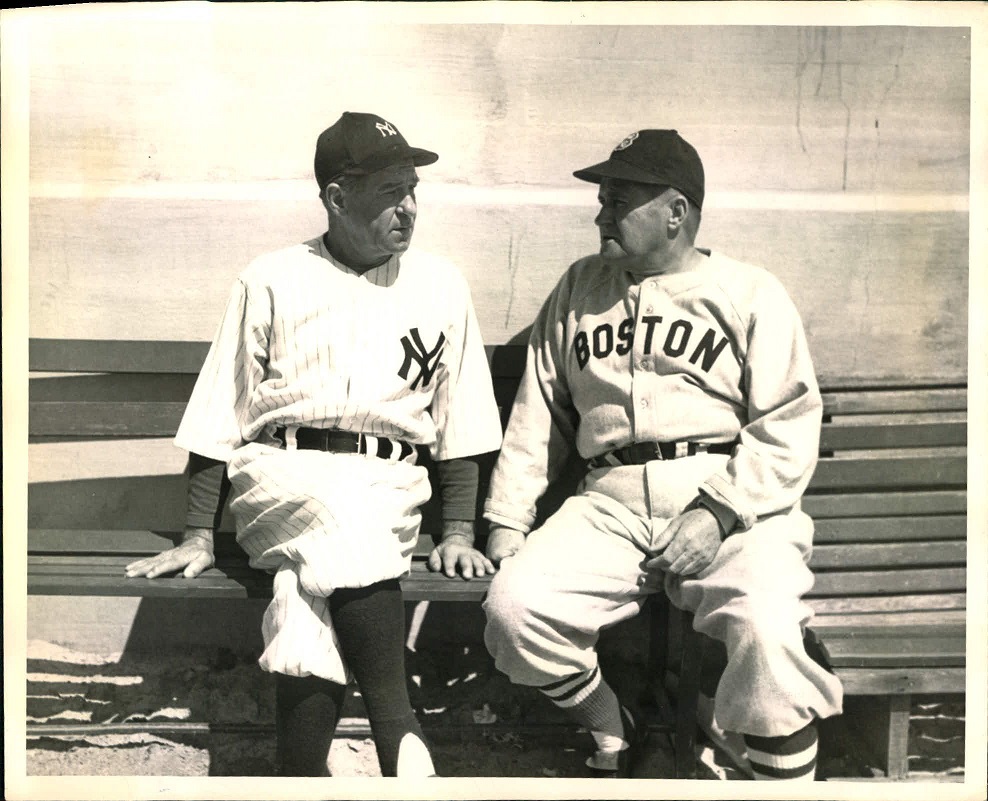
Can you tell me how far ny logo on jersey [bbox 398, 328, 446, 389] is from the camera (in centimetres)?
349

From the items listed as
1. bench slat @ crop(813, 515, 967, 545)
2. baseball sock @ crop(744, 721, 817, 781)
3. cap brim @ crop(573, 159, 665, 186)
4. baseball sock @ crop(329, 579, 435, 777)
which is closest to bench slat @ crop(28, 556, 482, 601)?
baseball sock @ crop(329, 579, 435, 777)

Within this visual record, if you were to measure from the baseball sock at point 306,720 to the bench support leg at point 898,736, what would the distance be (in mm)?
1522

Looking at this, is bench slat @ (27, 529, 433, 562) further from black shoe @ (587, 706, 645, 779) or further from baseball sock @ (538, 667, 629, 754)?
black shoe @ (587, 706, 645, 779)

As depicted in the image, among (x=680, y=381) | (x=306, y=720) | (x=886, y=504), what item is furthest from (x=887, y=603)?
(x=306, y=720)

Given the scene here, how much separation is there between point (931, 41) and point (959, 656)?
1864 mm

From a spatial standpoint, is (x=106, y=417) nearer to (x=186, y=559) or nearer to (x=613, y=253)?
(x=186, y=559)


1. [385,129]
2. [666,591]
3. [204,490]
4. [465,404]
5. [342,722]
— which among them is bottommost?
[342,722]

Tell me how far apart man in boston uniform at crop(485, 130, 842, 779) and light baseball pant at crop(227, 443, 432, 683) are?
0.31 meters

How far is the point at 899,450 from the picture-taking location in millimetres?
4004

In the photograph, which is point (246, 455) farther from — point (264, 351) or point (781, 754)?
point (781, 754)

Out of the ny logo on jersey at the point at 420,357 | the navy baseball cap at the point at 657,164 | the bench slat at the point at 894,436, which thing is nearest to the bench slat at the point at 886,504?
the bench slat at the point at 894,436

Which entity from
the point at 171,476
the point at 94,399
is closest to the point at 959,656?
the point at 171,476

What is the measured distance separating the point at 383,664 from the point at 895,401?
182 cm

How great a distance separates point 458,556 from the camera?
3.50 metres
